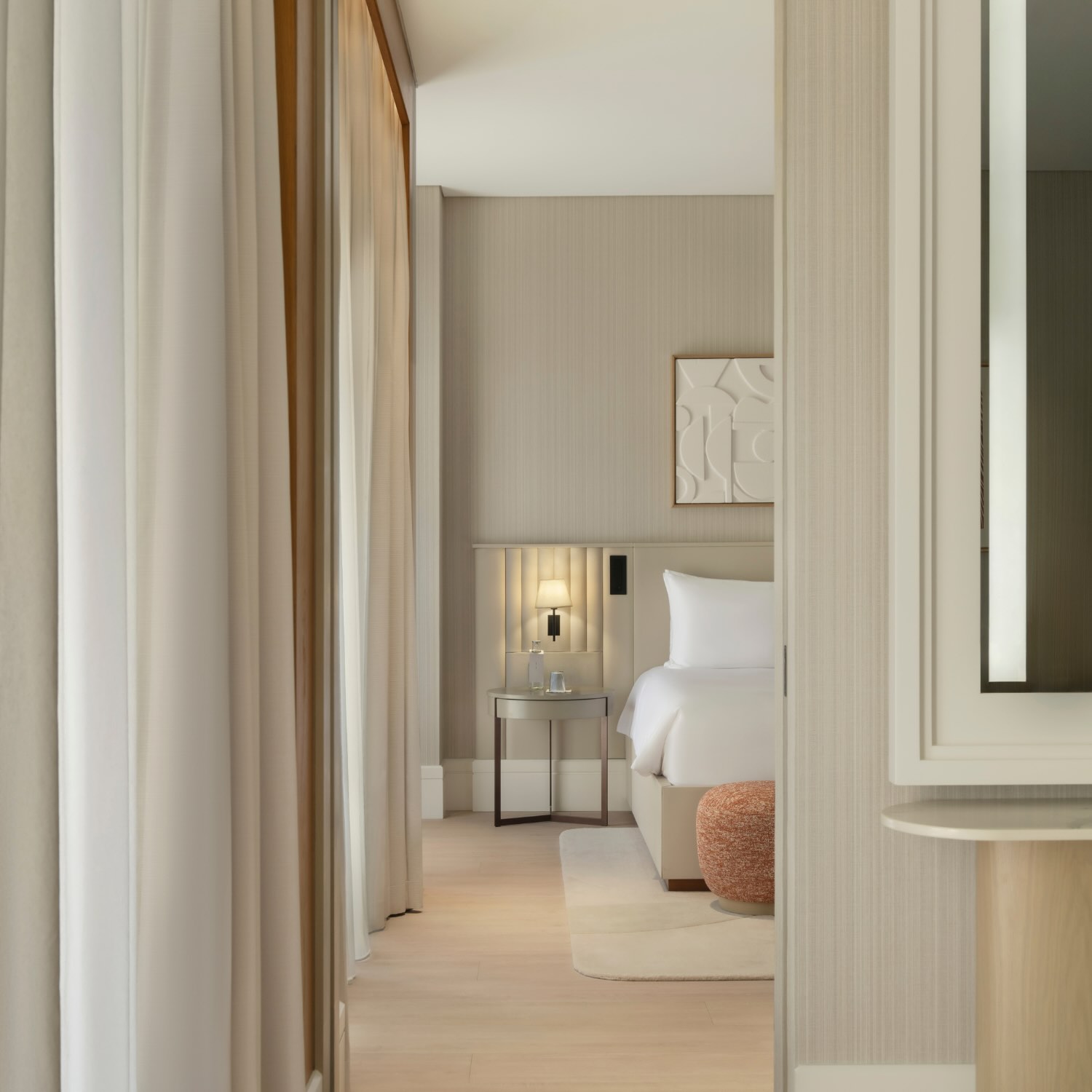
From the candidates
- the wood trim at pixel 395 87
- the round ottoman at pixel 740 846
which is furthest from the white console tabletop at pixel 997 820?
the wood trim at pixel 395 87

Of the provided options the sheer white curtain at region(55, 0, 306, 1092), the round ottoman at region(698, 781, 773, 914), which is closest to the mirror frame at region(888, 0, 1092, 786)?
the sheer white curtain at region(55, 0, 306, 1092)

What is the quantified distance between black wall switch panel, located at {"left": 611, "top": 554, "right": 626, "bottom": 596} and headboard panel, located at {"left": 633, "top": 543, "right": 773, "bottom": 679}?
0.19 ft

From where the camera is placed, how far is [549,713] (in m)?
4.77

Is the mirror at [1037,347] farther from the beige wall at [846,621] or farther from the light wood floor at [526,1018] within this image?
the light wood floor at [526,1018]

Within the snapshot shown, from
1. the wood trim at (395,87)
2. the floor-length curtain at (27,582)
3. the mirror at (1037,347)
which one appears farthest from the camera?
the wood trim at (395,87)

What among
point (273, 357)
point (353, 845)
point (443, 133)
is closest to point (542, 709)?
point (353, 845)

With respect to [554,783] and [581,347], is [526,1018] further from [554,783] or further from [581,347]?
[581,347]

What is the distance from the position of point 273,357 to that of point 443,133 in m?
3.26

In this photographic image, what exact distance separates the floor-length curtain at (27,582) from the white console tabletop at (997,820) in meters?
1.36

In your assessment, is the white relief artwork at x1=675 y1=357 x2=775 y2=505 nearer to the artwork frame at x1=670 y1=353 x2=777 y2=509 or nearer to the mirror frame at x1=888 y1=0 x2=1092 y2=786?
the artwork frame at x1=670 y1=353 x2=777 y2=509

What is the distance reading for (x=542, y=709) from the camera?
4777mm

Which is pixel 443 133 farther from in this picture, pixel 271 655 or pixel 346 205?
pixel 271 655

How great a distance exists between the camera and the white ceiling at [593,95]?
11.8 ft

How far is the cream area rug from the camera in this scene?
306 centimetres
